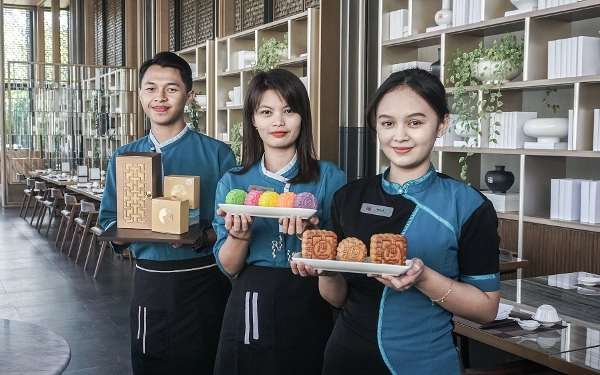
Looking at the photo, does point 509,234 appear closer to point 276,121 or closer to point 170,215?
point 170,215

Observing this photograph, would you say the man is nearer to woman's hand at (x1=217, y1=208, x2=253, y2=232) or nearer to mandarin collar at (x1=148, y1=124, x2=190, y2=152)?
mandarin collar at (x1=148, y1=124, x2=190, y2=152)

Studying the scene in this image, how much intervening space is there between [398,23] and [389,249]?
471 centimetres

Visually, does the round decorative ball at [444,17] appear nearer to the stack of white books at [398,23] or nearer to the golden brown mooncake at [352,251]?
the stack of white books at [398,23]

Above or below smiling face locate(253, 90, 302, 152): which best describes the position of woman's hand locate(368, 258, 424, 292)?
below

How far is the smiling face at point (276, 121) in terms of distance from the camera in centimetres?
196

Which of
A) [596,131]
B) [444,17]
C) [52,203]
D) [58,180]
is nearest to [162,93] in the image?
[596,131]

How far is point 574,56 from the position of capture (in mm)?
4332

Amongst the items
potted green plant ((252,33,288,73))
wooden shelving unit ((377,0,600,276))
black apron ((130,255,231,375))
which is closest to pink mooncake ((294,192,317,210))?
black apron ((130,255,231,375))

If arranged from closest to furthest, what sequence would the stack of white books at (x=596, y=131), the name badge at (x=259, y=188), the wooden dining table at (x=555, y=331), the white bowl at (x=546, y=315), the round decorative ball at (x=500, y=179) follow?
the name badge at (x=259, y=188) → the wooden dining table at (x=555, y=331) → the white bowl at (x=546, y=315) → the stack of white books at (x=596, y=131) → the round decorative ball at (x=500, y=179)

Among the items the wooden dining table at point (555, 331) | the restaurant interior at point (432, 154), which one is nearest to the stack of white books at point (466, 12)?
the restaurant interior at point (432, 154)

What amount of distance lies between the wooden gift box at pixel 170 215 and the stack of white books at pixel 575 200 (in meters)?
2.97

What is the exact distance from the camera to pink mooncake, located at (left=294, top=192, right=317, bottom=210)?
1858 millimetres

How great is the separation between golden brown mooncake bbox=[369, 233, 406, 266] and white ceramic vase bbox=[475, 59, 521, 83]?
3612 millimetres

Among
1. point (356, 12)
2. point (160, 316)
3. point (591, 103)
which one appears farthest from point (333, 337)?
point (356, 12)
